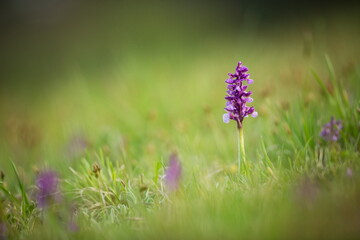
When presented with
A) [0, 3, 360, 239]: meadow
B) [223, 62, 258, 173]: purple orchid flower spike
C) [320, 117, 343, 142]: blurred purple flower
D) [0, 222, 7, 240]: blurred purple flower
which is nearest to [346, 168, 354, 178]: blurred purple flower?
[0, 3, 360, 239]: meadow

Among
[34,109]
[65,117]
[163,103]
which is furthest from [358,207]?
[34,109]

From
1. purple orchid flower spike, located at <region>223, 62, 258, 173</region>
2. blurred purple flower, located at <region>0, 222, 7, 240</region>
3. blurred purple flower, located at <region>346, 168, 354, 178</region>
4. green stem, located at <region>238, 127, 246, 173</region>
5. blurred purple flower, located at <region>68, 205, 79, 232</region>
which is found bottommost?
blurred purple flower, located at <region>0, 222, 7, 240</region>

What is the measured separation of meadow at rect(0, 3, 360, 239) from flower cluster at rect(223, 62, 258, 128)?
0.32m

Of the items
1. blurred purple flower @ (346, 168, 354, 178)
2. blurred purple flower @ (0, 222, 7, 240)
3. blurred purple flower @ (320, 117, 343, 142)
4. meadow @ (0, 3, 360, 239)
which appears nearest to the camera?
meadow @ (0, 3, 360, 239)

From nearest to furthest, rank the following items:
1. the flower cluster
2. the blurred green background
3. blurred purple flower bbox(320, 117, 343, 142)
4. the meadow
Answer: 1. the meadow
2. the flower cluster
3. blurred purple flower bbox(320, 117, 343, 142)
4. the blurred green background

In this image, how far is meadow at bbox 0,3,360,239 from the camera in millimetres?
1958

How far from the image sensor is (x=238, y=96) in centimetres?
239

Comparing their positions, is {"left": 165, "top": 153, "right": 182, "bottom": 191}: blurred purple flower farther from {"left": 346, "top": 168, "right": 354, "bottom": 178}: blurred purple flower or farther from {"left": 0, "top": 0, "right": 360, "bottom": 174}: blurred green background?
{"left": 0, "top": 0, "right": 360, "bottom": 174}: blurred green background

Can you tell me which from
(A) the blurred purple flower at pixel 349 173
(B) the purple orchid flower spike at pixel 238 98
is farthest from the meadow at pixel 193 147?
(B) the purple orchid flower spike at pixel 238 98

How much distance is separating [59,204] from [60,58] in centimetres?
797

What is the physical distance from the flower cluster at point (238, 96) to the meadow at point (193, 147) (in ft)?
1.04

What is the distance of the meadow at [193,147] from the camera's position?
1958 millimetres

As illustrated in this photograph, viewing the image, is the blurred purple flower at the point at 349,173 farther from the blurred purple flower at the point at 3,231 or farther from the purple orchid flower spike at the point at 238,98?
the blurred purple flower at the point at 3,231

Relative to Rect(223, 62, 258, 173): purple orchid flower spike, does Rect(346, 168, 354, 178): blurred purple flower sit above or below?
below
